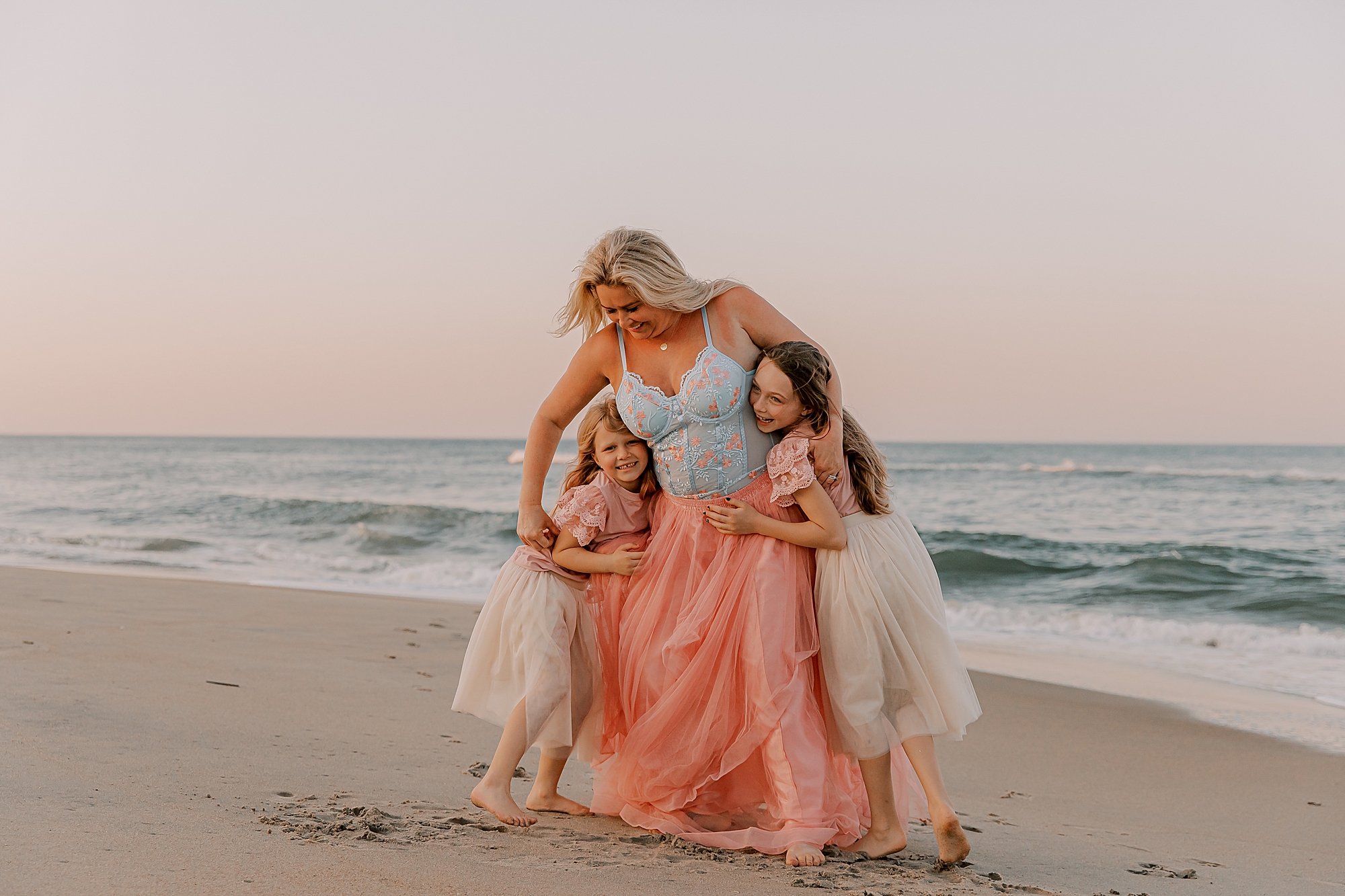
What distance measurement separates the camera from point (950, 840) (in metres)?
3.00

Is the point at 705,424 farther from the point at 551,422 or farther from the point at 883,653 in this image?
the point at 883,653

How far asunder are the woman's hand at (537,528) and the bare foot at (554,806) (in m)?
0.85

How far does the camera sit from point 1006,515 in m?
20.9

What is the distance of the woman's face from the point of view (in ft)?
10.4

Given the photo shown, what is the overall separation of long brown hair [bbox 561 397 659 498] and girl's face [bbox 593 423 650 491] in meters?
0.02

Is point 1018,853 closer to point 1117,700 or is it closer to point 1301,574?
point 1117,700

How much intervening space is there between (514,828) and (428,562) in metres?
11.0

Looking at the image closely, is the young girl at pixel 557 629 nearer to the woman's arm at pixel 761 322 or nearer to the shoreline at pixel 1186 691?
the woman's arm at pixel 761 322

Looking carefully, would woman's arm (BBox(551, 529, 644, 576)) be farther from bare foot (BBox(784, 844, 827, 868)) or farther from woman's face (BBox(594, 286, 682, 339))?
bare foot (BBox(784, 844, 827, 868))

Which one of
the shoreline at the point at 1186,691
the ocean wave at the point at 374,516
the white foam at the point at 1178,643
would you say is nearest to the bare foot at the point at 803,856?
the shoreline at the point at 1186,691

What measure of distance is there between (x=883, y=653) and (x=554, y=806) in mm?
1247

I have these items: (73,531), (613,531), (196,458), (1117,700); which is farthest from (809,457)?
(196,458)

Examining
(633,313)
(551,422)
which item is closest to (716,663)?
(551,422)

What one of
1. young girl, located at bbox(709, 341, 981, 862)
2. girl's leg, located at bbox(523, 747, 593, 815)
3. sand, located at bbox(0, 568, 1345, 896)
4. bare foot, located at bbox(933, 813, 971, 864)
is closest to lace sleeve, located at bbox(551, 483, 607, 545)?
young girl, located at bbox(709, 341, 981, 862)
